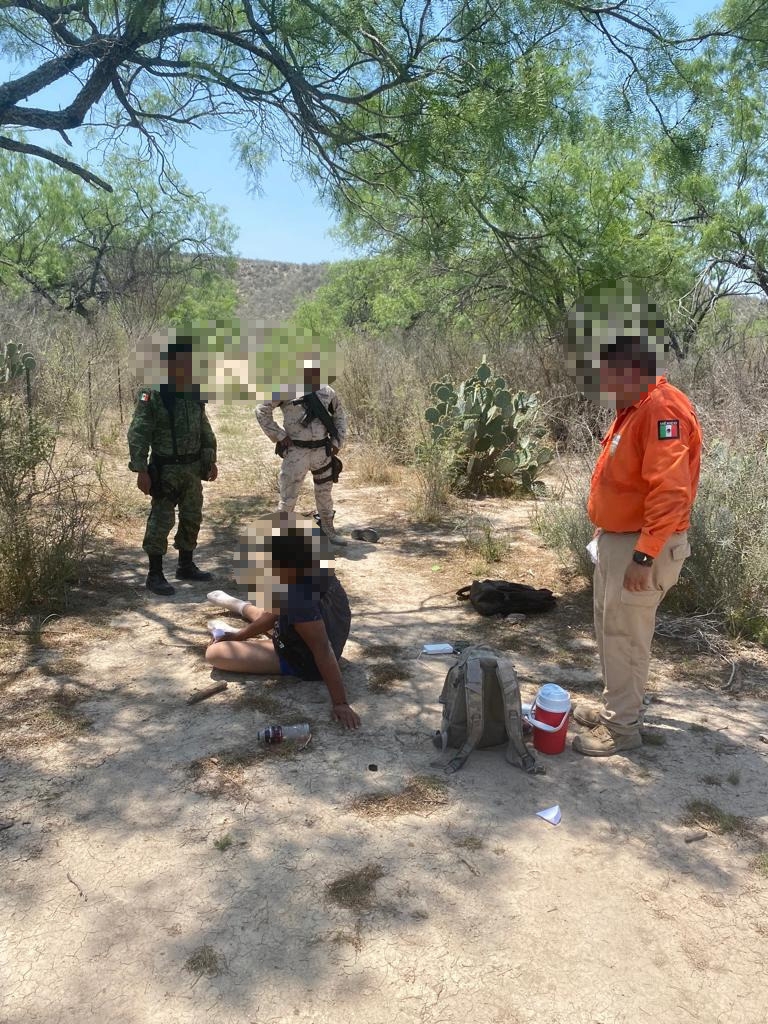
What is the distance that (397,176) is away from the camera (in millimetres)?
5125

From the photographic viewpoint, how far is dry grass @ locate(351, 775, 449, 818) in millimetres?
2662

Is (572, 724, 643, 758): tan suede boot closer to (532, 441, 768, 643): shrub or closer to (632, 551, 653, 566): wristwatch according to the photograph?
(632, 551, 653, 566): wristwatch

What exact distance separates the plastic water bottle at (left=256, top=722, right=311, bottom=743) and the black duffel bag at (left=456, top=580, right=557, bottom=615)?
1.84m

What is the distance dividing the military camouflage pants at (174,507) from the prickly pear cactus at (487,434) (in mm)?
3113

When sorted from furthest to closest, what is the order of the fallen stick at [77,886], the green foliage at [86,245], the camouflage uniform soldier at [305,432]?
the green foliage at [86,245]
the camouflage uniform soldier at [305,432]
the fallen stick at [77,886]

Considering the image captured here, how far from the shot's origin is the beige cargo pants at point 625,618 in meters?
2.86

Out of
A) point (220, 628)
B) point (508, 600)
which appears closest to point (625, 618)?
point (508, 600)

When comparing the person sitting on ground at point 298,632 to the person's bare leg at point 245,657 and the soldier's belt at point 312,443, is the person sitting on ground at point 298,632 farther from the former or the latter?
the soldier's belt at point 312,443

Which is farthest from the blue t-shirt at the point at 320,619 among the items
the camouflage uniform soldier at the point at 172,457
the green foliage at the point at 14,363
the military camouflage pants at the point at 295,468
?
the green foliage at the point at 14,363

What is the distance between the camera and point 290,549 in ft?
10.5

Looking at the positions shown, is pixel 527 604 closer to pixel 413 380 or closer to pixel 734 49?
pixel 734 49

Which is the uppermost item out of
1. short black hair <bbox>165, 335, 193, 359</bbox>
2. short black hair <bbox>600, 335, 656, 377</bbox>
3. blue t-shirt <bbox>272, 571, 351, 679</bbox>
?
short black hair <bbox>165, 335, 193, 359</bbox>

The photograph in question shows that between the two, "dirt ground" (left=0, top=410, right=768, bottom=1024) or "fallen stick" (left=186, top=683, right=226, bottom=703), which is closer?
"dirt ground" (left=0, top=410, right=768, bottom=1024)

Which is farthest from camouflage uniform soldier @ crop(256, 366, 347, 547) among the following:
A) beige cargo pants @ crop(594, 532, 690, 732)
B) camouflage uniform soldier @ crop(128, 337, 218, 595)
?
beige cargo pants @ crop(594, 532, 690, 732)
